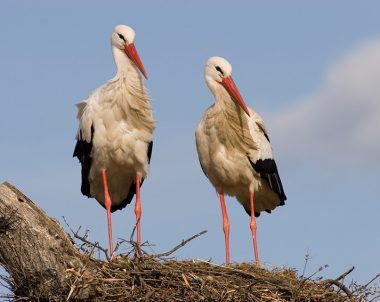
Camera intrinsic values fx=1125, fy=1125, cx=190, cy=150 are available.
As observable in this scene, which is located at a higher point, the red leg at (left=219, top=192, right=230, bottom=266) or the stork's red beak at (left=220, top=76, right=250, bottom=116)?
the stork's red beak at (left=220, top=76, right=250, bottom=116)

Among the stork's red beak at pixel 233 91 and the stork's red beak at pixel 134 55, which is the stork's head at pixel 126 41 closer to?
the stork's red beak at pixel 134 55

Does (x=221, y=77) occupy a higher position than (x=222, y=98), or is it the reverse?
(x=221, y=77)

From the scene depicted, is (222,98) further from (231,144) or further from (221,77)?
(231,144)

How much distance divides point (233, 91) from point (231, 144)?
20.8 inches

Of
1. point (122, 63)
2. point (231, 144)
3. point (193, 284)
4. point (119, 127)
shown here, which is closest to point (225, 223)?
point (231, 144)

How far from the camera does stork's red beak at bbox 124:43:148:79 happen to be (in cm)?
1072

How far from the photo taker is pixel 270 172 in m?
11.3

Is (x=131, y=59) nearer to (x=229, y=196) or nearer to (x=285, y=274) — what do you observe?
(x=229, y=196)

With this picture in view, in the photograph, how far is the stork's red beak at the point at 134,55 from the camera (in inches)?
422

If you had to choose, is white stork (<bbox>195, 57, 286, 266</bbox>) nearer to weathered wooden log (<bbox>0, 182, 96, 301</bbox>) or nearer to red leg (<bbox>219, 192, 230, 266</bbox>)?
red leg (<bbox>219, 192, 230, 266</bbox>)

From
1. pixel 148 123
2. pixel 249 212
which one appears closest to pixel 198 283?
pixel 148 123

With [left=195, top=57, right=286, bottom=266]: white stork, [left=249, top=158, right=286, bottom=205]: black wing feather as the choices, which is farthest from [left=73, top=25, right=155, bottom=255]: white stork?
[left=249, top=158, right=286, bottom=205]: black wing feather

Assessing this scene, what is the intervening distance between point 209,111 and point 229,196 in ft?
3.10

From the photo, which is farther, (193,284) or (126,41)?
(126,41)
